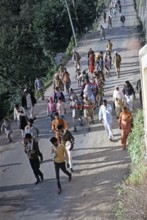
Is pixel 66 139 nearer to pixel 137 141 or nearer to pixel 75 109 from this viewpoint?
pixel 137 141

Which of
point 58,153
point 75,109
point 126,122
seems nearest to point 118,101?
point 75,109

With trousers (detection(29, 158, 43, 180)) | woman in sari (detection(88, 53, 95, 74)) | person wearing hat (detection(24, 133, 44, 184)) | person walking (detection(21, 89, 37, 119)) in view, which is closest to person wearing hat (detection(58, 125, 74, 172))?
person wearing hat (detection(24, 133, 44, 184))

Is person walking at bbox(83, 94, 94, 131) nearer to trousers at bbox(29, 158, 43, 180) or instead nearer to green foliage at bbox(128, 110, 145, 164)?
green foliage at bbox(128, 110, 145, 164)

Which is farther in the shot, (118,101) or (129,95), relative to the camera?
(129,95)

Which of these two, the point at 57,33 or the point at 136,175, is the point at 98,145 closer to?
the point at 136,175

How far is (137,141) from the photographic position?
1289 centimetres

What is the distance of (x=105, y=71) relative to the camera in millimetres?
24156

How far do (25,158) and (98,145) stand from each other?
2.37 m

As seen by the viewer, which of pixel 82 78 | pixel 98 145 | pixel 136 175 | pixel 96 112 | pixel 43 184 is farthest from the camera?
pixel 82 78

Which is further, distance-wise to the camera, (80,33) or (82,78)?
(80,33)

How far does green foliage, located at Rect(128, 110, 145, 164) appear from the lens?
40.6ft

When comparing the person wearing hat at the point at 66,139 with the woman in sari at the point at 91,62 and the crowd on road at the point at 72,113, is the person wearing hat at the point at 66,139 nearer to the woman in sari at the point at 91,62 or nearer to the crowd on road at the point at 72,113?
the crowd on road at the point at 72,113

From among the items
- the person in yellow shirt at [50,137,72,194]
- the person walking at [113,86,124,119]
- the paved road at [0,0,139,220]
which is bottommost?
the paved road at [0,0,139,220]

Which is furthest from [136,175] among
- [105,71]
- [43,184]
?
[105,71]
